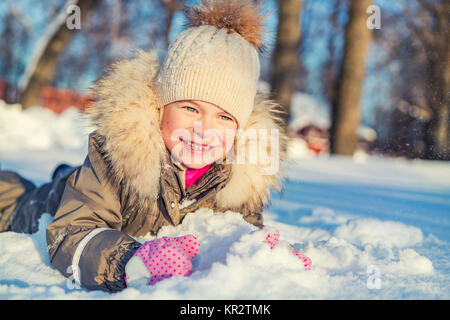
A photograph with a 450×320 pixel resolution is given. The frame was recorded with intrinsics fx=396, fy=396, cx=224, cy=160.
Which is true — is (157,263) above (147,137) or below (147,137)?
below

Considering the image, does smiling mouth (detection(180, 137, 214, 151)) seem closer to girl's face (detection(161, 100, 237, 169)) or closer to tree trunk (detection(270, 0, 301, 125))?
girl's face (detection(161, 100, 237, 169))

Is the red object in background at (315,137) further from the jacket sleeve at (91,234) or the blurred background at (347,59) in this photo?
the jacket sleeve at (91,234)

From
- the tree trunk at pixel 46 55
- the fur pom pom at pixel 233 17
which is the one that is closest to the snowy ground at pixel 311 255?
the fur pom pom at pixel 233 17

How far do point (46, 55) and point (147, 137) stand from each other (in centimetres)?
733

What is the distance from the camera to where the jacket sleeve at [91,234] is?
1112 mm

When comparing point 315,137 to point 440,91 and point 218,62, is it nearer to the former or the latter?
point 440,91

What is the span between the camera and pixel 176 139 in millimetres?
1563

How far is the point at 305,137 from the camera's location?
19.4 metres

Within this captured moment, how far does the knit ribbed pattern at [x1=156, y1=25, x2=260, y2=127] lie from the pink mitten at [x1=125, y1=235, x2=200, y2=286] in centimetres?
69

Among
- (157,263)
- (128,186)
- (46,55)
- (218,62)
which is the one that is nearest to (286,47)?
(46,55)

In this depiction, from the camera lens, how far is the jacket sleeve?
1.11 metres

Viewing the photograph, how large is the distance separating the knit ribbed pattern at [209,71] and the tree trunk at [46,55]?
680cm
